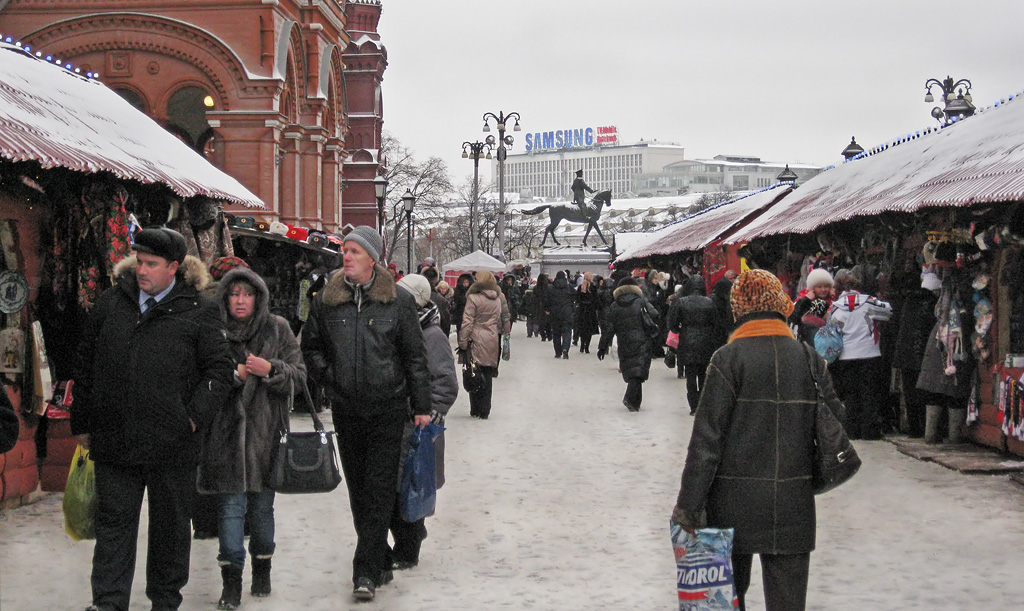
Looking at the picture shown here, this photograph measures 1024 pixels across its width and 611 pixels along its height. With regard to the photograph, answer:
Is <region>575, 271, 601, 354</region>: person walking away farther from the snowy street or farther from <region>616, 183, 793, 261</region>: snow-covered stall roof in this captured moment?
the snowy street

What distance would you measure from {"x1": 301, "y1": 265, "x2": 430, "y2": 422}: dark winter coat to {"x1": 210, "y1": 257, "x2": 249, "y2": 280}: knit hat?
4.02 feet

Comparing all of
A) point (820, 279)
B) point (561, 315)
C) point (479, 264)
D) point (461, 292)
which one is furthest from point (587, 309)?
point (820, 279)

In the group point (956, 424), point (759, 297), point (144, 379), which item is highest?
point (759, 297)

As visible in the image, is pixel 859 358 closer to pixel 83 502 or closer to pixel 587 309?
pixel 83 502

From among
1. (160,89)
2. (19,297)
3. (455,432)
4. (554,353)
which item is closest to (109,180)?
(19,297)

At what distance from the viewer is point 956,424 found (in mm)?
12750

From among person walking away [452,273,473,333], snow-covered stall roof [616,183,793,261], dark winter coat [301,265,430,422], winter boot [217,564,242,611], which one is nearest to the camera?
winter boot [217,564,242,611]

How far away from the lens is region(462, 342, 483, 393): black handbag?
15.8 metres

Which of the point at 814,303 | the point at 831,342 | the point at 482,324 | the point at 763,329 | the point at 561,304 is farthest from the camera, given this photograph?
the point at 561,304

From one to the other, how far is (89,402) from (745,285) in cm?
293

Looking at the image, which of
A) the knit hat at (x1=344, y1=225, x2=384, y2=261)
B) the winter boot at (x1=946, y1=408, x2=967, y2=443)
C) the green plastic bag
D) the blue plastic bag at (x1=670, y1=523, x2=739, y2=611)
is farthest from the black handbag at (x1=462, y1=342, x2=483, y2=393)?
the blue plastic bag at (x1=670, y1=523, x2=739, y2=611)

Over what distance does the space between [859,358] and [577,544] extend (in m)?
5.94

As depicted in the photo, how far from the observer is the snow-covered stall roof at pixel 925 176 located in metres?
11.0

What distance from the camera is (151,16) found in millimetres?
26953
